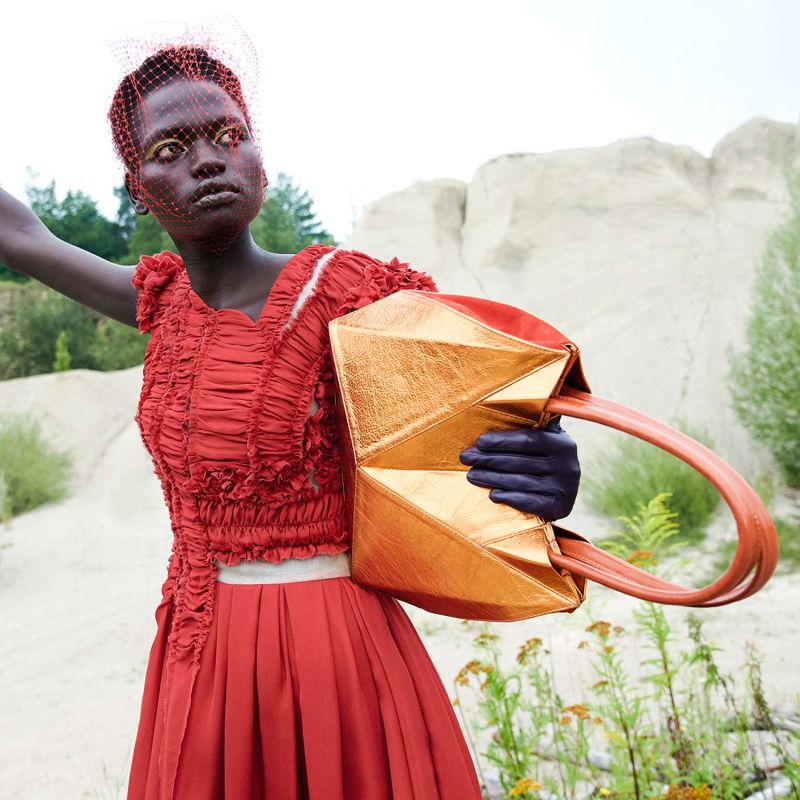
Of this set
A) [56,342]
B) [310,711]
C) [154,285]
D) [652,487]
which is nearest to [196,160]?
[154,285]

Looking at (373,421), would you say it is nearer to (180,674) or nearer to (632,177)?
(180,674)

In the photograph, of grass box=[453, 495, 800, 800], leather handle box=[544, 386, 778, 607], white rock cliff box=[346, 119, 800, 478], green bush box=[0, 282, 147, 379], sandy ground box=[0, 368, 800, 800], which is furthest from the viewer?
green bush box=[0, 282, 147, 379]

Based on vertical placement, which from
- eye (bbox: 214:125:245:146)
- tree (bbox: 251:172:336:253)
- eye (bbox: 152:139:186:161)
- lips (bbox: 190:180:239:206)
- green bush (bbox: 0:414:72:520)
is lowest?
lips (bbox: 190:180:239:206)

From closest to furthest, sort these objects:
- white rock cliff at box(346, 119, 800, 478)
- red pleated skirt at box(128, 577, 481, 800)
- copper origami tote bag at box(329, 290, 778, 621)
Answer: copper origami tote bag at box(329, 290, 778, 621) < red pleated skirt at box(128, 577, 481, 800) < white rock cliff at box(346, 119, 800, 478)

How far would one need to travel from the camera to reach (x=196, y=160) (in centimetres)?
108

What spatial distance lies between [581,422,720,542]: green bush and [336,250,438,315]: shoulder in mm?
4926

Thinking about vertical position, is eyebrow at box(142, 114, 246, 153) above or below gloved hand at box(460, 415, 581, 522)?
above

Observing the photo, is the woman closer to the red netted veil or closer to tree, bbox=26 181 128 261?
the red netted veil

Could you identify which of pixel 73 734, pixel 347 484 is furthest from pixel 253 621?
pixel 73 734

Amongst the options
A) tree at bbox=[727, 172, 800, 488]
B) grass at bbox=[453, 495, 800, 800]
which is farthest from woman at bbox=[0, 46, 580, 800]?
tree at bbox=[727, 172, 800, 488]

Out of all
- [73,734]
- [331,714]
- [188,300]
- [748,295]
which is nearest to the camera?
[331,714]

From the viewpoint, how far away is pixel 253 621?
110cm

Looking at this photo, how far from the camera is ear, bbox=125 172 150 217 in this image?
48.0 inches

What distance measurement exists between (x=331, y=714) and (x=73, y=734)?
111 inches
